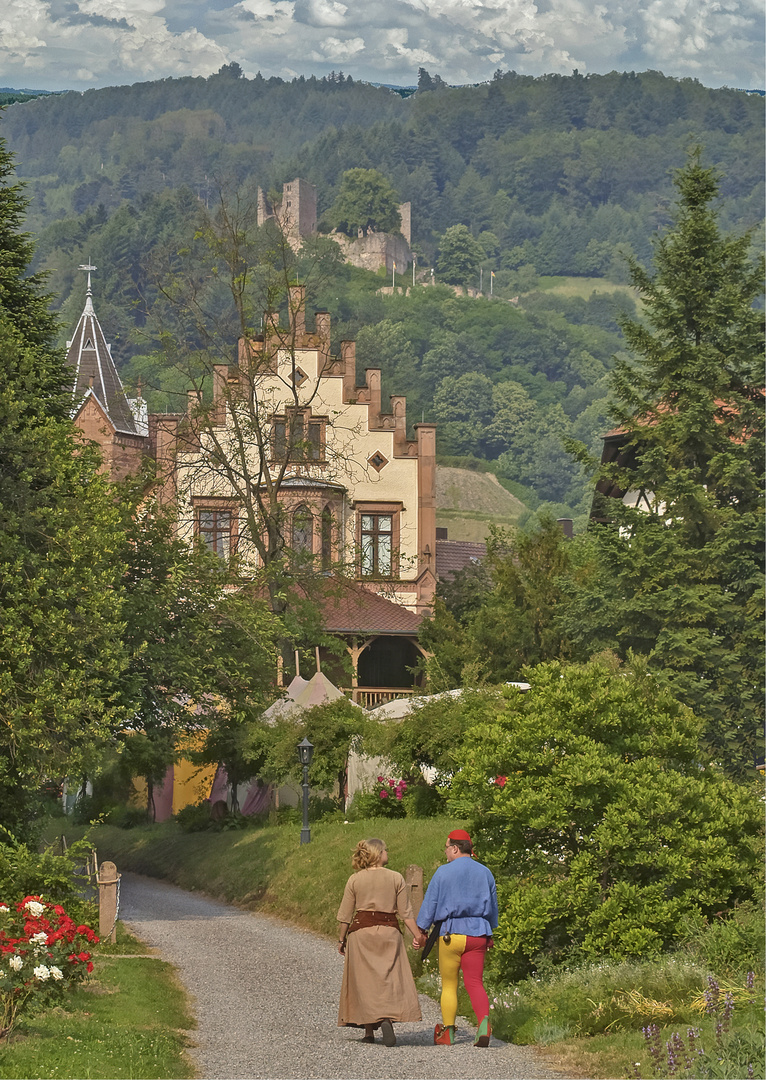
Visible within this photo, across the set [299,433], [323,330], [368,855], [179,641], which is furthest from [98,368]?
[368,855]

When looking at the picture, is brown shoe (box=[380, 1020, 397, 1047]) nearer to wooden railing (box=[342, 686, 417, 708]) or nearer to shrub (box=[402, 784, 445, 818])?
shrub (box=[402, 784, 445, 818])

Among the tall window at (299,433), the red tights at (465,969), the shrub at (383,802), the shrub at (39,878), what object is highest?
the tall window at (299,433)

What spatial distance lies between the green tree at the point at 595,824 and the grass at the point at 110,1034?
11.7ft

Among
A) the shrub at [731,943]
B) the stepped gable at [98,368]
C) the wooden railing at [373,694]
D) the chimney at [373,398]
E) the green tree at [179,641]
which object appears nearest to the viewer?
the shrub at [731,943]

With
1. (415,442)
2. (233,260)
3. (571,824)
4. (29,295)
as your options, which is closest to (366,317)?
(415,442)

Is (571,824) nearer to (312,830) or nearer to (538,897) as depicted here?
(538,897)

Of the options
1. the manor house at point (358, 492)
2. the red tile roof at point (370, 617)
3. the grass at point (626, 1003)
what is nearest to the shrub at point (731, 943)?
the grass at point (626, 1003)

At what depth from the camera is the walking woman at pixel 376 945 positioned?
12547mm

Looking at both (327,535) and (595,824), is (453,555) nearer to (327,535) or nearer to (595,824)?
(327,535)

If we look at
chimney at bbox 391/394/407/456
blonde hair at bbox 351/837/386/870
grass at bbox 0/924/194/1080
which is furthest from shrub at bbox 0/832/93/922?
chimney at bbox 391/394/407/456

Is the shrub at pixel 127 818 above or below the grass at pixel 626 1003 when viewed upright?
below

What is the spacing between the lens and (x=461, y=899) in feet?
41.5

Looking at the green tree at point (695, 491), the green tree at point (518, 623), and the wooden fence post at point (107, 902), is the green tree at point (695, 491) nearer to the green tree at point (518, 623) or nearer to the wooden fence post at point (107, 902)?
the green tree at point (518, 623)

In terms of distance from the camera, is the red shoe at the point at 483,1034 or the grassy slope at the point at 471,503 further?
the grassy slope at the point at 471,503
